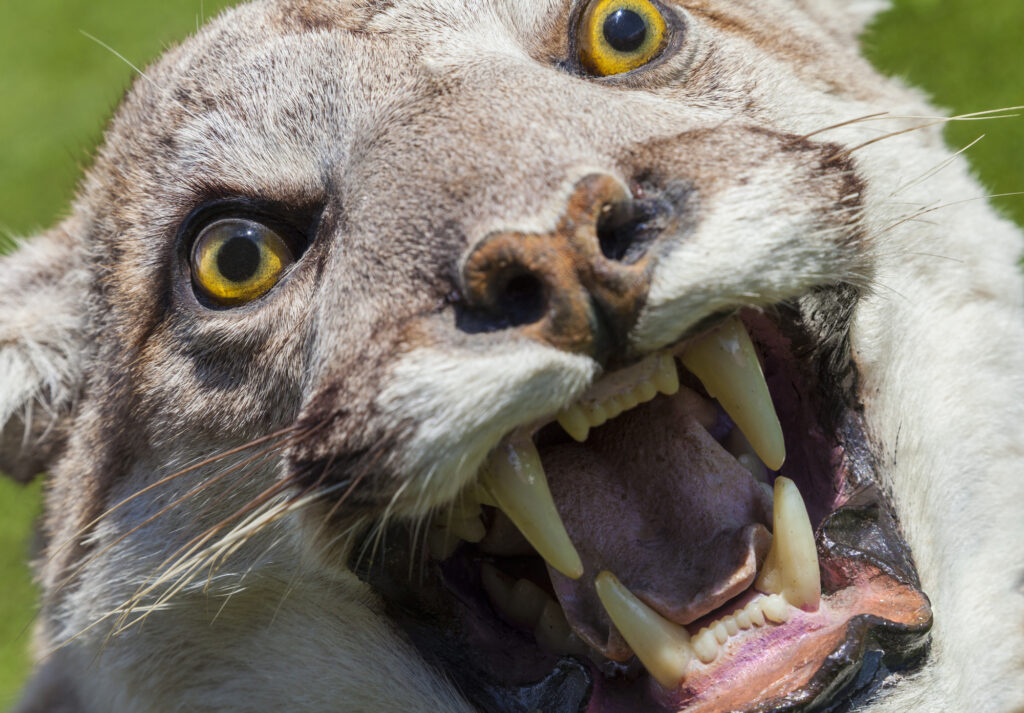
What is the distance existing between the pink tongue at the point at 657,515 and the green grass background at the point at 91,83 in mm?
1964

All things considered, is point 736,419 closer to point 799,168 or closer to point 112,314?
point 799,168

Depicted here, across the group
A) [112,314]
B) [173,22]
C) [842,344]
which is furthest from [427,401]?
[173,22]

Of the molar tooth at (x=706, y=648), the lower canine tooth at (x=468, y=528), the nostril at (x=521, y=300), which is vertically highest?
the nostril at (x=521, y=300)

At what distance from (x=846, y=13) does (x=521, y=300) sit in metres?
2.34

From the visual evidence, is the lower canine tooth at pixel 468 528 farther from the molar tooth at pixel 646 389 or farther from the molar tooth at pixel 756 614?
the molar tooth at pixel 756 614

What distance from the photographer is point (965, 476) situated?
292 cm

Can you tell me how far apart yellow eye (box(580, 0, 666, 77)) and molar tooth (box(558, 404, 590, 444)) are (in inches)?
38.7

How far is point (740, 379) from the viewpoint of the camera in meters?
2.58

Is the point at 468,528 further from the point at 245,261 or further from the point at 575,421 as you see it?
the point at 245,261

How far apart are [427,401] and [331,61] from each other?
3.53ft

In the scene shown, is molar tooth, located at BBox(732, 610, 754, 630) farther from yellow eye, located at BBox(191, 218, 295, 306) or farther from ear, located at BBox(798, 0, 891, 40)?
ear, located at BBox(798, 0, 891, 40)

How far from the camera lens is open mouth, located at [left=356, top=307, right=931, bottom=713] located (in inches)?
97.0

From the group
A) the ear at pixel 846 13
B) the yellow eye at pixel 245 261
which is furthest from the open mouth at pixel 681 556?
the ear at pixel 846 13

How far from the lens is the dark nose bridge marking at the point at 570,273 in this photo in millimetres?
2121
